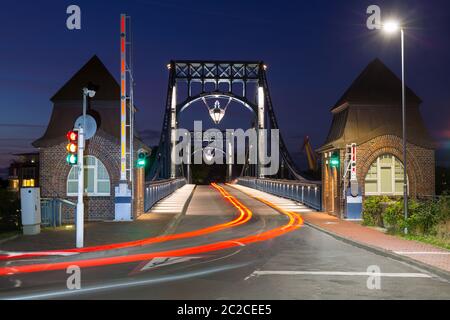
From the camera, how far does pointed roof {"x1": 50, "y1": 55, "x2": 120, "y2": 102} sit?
29.4m

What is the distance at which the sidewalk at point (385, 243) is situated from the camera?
1398 centimetres

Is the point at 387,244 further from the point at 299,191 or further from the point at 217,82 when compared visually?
the point at 217,82

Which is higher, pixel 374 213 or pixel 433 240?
pixel 374 213

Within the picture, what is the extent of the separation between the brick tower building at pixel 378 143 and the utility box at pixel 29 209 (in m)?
13.9

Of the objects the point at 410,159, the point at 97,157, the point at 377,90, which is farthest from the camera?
the point at 377,90

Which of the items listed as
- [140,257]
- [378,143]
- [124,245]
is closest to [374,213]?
[378,143]

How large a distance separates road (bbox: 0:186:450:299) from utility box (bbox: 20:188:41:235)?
15.2 ft

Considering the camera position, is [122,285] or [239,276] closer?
[122,285]

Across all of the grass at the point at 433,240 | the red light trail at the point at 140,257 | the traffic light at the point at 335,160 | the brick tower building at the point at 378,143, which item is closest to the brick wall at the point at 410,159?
the brick tower building at the point at 378,143

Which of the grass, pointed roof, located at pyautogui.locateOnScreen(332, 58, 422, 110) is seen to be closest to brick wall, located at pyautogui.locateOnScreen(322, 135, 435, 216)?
pointed roof, located at pyautogui.locateOnScreen(332, 58, 422, 110)

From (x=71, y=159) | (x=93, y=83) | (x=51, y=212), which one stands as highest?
(x=93, y=83)

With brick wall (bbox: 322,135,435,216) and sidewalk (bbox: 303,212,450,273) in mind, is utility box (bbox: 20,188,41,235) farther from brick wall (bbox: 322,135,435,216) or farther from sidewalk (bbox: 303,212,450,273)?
brick wall (bbox: 322,135,435,216)

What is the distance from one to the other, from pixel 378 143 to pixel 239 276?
17543 millimetres

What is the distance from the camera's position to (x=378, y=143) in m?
27.9
